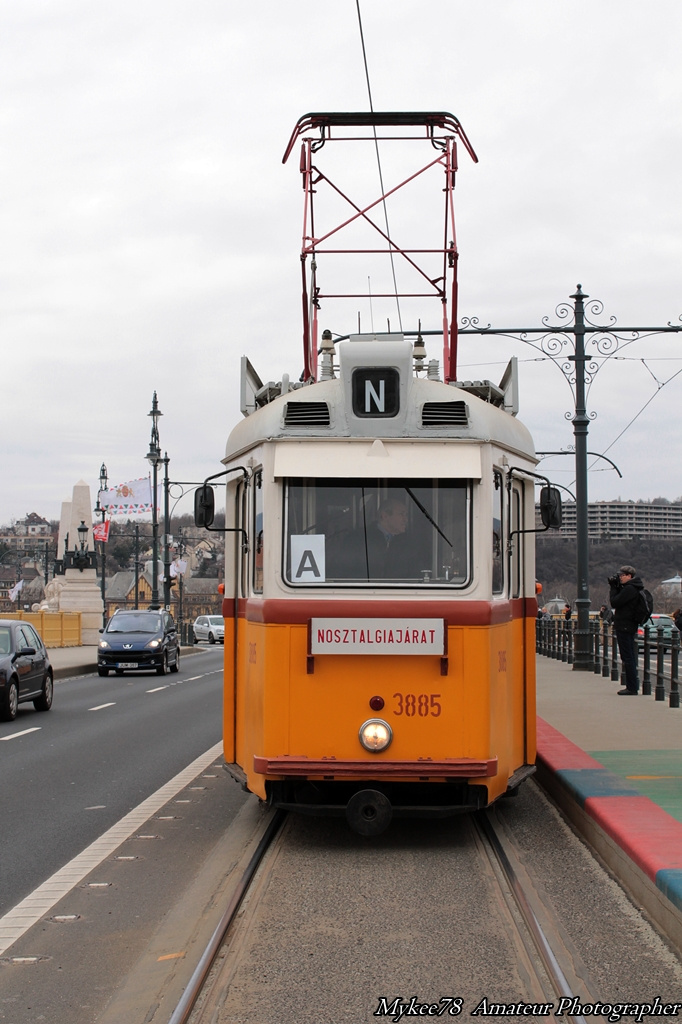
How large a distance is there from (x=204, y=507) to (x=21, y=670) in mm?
10283

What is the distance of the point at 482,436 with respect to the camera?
7.76 m

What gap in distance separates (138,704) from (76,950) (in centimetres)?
1546

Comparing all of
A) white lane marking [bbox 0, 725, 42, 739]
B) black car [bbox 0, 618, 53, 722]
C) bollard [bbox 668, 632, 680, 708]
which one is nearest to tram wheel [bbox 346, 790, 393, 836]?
white lane marking [bbox 0, 725, 42, 739]

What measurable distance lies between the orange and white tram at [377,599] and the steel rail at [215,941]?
407 millimetres

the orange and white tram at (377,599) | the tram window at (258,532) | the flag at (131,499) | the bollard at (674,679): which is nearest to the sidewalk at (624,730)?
the bollard at (674,679)

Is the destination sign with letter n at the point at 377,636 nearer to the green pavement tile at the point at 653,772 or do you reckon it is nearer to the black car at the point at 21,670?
the green pavement tile at the point at 653,772

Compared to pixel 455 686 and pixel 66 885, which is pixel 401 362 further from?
pixel 66 885

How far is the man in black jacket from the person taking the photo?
17516mm

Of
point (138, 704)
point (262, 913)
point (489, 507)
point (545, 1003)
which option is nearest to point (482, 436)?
point (489, 507)

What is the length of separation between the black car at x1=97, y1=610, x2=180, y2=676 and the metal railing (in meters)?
9.87

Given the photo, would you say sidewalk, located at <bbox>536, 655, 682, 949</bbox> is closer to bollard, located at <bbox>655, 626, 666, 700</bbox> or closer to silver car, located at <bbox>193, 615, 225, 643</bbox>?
bollard, located at <bbox>655, 626, 666, 700</bbox>

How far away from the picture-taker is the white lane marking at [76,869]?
20.0ft

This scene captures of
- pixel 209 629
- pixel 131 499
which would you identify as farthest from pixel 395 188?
pixel 209 629

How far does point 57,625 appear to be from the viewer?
45406mm
